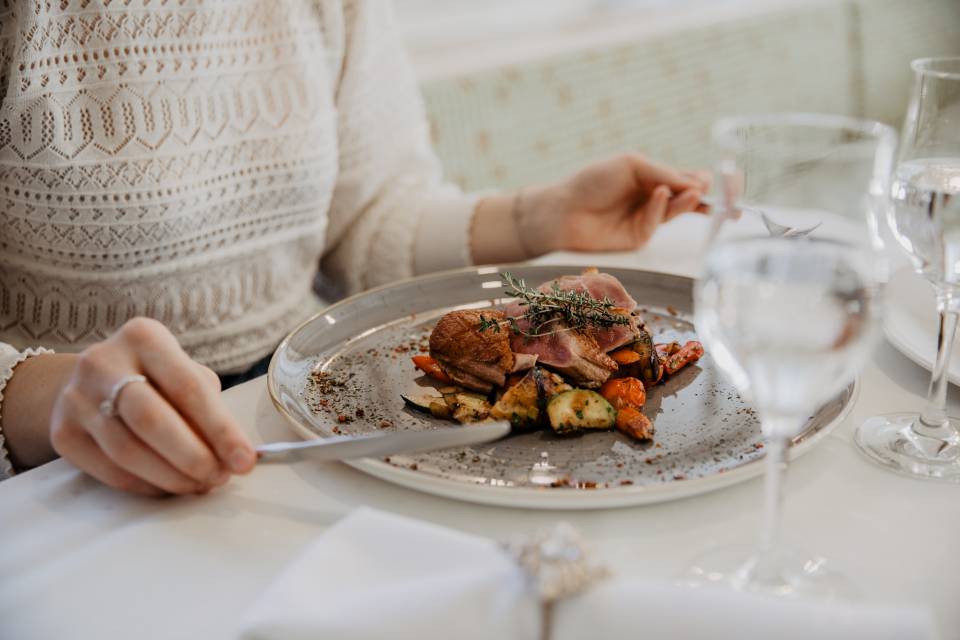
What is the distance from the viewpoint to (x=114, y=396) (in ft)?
2.07

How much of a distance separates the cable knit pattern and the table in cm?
44

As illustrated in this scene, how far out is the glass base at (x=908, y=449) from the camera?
677 mm

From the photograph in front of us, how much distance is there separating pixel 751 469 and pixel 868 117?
3101 mm

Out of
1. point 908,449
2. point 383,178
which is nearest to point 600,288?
point 908,449

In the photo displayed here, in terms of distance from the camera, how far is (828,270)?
0.46 meters

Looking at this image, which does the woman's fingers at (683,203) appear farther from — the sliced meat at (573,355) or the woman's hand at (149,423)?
the woman's hand at (149,423)

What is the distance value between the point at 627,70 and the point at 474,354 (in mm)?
1970

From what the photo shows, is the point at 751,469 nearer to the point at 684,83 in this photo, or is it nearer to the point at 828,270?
the point at 828,270

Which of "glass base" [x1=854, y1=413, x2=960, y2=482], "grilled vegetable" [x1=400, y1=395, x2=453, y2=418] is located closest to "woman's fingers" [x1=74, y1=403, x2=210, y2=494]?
"grilled vegetable" [x1=400, y1=395, x2=453, y2=418]

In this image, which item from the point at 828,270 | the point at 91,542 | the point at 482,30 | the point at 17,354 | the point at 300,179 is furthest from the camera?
the point at 482,30

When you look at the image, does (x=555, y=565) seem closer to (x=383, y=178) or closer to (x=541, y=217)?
(x=541, y=217)

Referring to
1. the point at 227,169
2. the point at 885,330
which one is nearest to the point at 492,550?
the point at 885,330

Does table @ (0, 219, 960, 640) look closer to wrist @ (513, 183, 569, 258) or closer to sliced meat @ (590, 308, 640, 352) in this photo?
sliced meat @ (590, 308, 640, 352)

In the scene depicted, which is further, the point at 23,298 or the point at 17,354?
the point at 23,298
